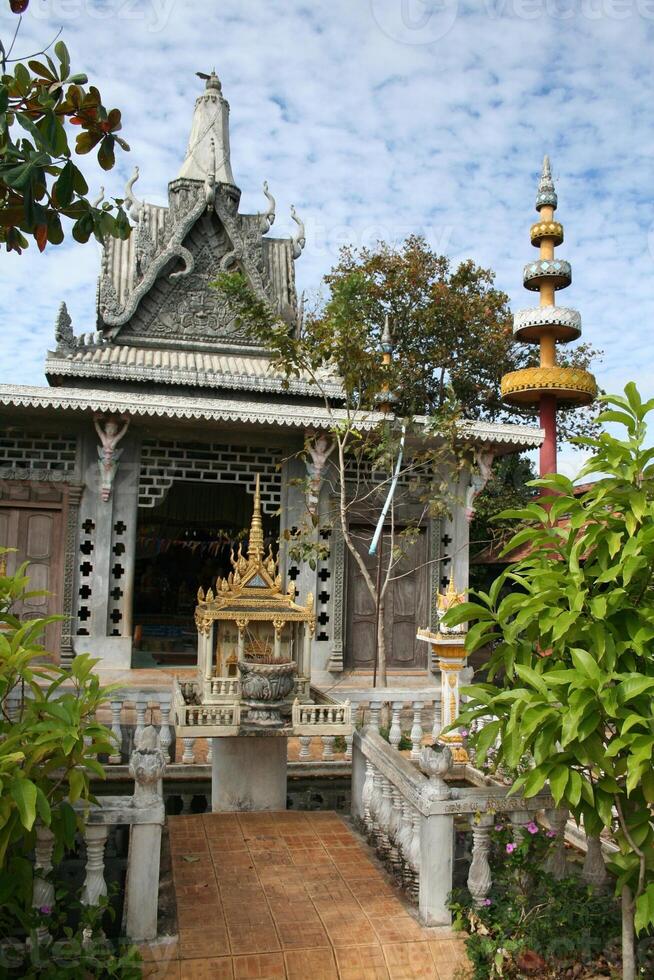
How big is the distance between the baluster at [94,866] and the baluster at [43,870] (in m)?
0.19

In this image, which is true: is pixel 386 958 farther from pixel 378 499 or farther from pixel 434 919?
pixel 378 499

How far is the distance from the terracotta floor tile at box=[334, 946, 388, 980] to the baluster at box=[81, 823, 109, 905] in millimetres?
1260

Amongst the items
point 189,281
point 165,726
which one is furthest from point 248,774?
point 189,281

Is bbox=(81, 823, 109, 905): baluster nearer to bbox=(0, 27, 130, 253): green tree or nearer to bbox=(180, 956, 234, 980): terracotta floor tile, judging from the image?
bbox=(180, 956, 234, 980): terracotta floor tile

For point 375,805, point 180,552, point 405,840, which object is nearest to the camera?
point 405,840

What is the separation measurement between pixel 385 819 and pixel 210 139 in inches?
581

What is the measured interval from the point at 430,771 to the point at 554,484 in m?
1.78

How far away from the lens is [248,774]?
661 cm

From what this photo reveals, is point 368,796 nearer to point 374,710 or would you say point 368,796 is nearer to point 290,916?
point 290,916

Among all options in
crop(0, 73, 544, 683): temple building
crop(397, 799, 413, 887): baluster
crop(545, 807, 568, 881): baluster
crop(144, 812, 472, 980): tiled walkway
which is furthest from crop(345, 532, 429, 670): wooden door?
crop(545, 807, 568, 881): baluster

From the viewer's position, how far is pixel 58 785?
383 centimetres

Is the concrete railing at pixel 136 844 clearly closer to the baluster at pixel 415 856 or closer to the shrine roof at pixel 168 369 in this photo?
the baluster at pixel 415 856

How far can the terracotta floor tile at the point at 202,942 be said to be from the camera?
418 centimetres

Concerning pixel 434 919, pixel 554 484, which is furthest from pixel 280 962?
pixel 554 484
